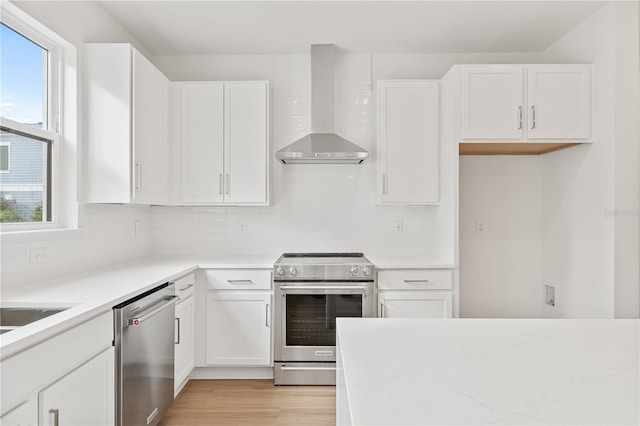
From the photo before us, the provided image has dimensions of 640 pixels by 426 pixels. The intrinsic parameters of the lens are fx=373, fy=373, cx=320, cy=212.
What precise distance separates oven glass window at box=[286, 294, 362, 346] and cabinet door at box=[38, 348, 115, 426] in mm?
1348

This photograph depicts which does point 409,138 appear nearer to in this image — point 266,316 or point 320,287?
point 320,287

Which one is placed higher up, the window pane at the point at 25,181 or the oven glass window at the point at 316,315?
the window pane at the point at 25,181

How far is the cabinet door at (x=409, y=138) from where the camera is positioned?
3100mm

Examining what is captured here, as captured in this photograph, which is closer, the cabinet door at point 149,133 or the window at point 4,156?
the window at point 4,156

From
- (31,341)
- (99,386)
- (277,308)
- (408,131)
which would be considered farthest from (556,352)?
(408,131)

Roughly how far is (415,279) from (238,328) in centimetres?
141

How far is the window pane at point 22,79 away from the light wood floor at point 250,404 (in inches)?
79.0

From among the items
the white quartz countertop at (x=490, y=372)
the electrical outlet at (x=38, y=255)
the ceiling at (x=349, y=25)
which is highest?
the ceiling at (x=349, y=25)

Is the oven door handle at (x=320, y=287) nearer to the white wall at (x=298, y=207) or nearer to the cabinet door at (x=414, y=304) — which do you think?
the cabinet door at (x=414, y=304)

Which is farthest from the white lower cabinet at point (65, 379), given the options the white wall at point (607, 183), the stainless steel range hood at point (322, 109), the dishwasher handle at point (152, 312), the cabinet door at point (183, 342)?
the white wall at point (607, 183)

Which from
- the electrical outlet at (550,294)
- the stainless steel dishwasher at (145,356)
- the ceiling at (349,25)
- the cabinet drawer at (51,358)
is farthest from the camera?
the electrical outlet at (550,294)

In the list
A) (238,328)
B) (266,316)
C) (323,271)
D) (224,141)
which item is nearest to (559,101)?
(323,271)

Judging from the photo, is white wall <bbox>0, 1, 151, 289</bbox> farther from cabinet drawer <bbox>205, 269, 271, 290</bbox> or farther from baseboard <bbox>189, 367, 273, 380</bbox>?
baseboard <bbox>189, 367, 273, 380</bbox>

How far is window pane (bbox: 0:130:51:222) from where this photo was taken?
6.43 ft
